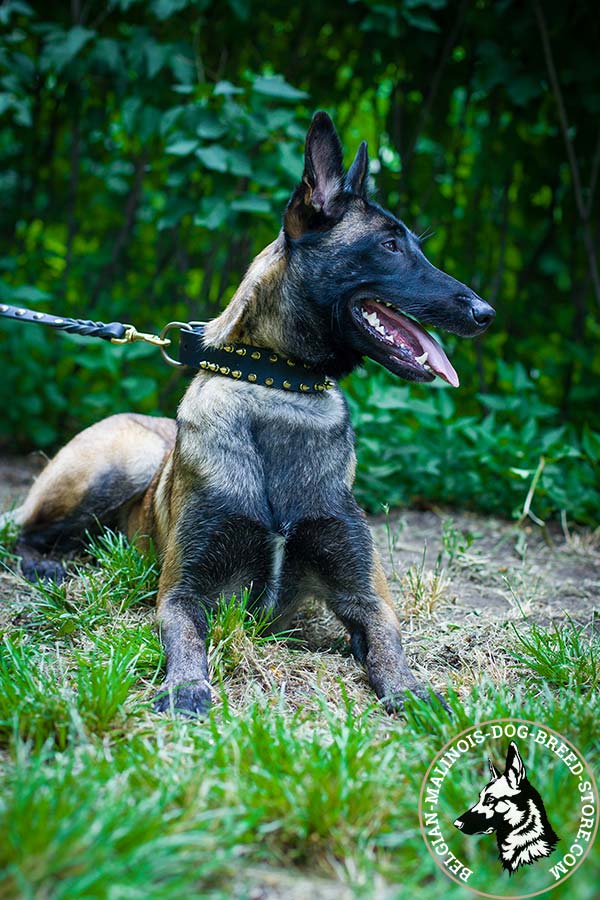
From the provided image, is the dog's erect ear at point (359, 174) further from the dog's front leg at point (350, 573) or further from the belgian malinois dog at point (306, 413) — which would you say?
the dog's front leg at point (350, 573)

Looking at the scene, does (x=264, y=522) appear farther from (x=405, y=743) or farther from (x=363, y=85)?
(x=363, y=85)

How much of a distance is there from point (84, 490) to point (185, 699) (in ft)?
4.58

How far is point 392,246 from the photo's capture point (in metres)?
2.70

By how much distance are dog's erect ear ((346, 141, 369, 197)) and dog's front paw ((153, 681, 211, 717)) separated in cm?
162

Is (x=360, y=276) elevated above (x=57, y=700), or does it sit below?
above

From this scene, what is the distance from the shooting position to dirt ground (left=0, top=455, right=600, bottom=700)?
281 centimetres

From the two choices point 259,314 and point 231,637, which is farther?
point 259,314

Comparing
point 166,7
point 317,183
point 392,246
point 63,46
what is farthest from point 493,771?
point 63,46

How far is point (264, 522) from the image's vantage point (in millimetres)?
2594

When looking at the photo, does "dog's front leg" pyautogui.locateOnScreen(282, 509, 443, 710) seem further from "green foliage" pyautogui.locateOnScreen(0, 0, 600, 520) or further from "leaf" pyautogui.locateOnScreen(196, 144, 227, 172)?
"leaf" pyautogui.locateOnScreen(196, 144, 227, 172)

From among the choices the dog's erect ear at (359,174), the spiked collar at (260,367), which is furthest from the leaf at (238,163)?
the spiked collar at (260,367)

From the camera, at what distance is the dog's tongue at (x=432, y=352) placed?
269 centimetres

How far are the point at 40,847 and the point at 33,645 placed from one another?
1.21 m

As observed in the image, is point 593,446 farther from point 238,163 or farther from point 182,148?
point 182,148
